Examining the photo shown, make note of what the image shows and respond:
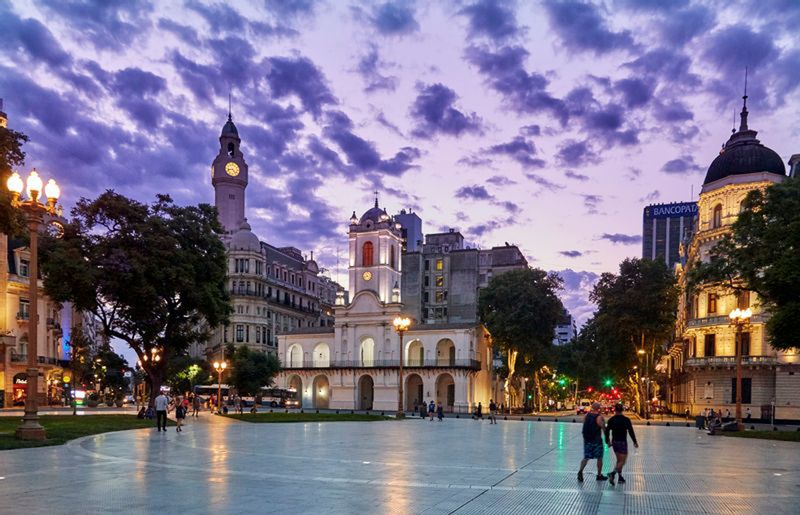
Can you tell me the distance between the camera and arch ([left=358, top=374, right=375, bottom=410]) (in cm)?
7195

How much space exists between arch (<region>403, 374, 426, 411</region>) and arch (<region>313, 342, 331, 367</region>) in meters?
10.3

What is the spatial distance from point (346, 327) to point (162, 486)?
61.3 metres

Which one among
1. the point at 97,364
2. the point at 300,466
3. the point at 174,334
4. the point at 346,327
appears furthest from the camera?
the point at 346,327

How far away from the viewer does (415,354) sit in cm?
7225

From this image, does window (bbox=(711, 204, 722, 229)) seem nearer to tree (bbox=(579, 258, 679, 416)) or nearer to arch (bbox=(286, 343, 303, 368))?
tree (bbox=(579, 258, 679, 416))

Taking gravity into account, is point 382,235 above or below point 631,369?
above

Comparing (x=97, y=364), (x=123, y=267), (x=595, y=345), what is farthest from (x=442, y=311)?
(x=123, y=267)

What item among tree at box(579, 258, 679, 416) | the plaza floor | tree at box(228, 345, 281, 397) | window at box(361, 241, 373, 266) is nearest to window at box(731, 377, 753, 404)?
tree at box(579, 258, 679, 416)

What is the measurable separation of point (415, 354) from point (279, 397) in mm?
16045

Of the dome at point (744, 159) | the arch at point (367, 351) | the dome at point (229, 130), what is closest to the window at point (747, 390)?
the dome at point (744, 159)

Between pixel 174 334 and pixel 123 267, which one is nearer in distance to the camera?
pixel 123 267

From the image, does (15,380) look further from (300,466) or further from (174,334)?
(300,466)

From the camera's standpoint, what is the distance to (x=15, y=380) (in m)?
58.7

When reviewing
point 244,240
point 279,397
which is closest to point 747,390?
point 279,397
